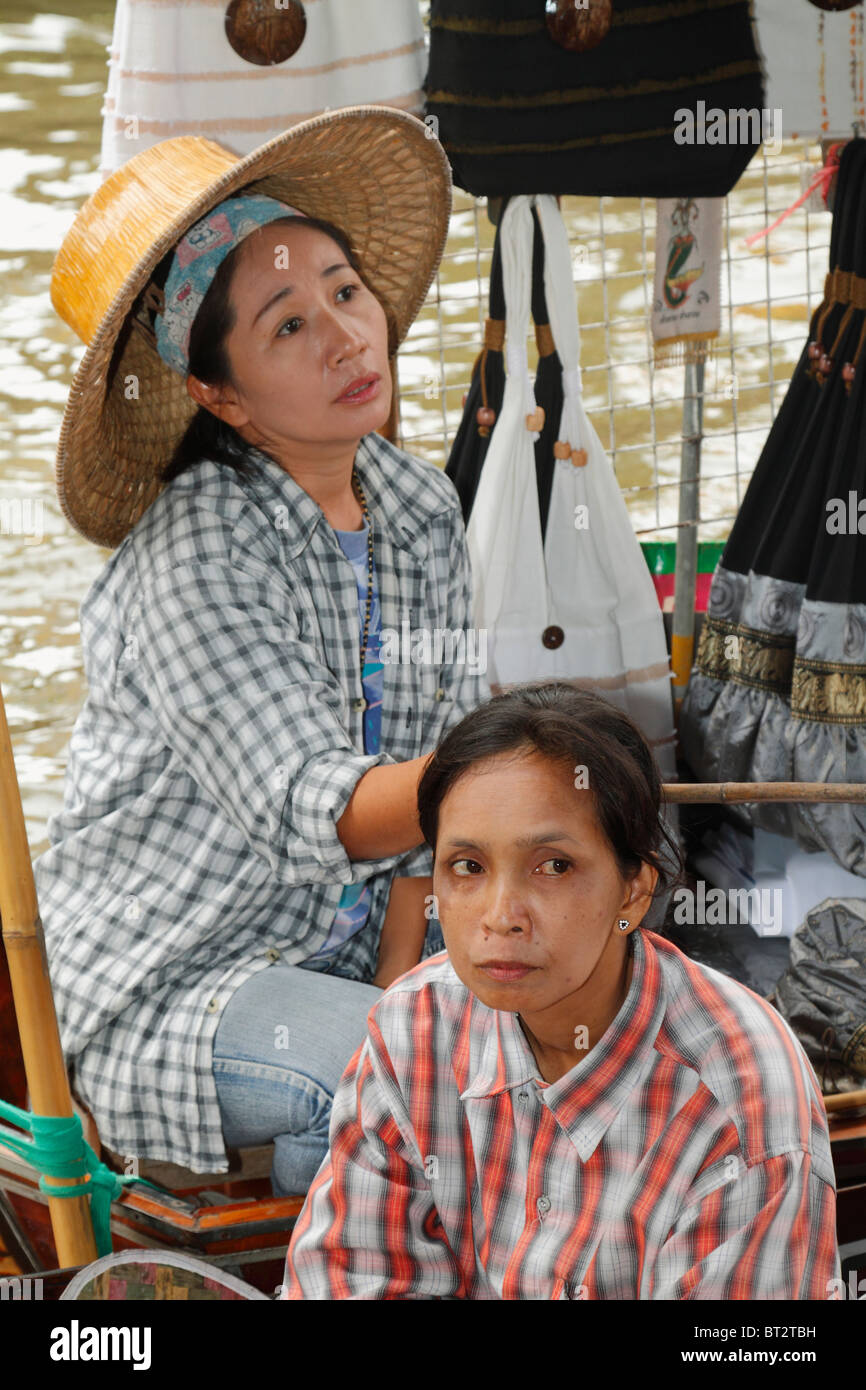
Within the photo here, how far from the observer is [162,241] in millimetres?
1670

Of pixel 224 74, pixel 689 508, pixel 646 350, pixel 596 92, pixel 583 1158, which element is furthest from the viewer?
pixel 646 350

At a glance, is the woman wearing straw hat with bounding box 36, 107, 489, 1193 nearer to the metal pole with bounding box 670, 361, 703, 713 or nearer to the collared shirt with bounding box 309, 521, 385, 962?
the collared shirt with bounding box 309, 521, 385, 962

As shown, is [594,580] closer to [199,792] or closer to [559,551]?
[559,551]

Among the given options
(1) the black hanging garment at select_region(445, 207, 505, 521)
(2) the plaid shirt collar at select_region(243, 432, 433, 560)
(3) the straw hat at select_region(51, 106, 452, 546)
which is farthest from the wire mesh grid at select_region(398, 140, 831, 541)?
(2) the plaid shirt collar at select_region(243, 432, 433, 560)

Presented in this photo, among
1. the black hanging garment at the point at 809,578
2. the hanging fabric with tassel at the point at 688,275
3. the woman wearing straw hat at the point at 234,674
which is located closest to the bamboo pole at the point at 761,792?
the woman wearing straw hat at the point at 234,674

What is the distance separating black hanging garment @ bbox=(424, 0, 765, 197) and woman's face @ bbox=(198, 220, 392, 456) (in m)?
0.71

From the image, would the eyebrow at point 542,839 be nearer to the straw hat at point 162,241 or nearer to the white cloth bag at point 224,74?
the straw hat at point 162,241

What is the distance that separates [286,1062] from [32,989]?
0.98 ft

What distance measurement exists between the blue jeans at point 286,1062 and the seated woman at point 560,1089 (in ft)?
1.01

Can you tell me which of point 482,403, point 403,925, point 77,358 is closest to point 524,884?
point 403,925

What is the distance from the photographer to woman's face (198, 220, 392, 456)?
176 cm
